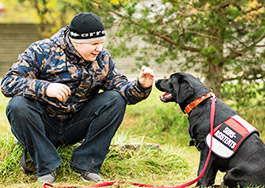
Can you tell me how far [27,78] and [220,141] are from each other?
1663 millimetres

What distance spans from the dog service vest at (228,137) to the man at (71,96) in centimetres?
74

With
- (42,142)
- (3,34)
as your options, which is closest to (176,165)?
(42,142)

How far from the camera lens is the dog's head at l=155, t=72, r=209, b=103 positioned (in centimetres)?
343

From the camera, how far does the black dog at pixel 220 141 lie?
306cm

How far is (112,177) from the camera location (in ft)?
12.4

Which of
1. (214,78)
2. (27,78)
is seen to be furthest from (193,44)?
(27,78)

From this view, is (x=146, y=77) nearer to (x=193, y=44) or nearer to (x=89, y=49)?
(x=89, y=49)

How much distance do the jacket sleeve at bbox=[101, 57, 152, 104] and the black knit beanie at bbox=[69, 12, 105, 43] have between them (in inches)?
17.9

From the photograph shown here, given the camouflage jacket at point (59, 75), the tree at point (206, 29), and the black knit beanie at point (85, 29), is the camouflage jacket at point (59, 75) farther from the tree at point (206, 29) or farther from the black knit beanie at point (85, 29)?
the tree at point (206, 29)

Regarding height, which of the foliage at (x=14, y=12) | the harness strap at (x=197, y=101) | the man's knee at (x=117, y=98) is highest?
the harness strap at (x=197, y=101)

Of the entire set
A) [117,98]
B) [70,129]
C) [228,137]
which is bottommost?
[70,129]

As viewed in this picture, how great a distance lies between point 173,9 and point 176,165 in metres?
2.52

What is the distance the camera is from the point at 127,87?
3615 millimetres

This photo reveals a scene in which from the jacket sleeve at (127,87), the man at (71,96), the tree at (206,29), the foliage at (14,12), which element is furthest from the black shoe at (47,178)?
the foliage at (14,12)
